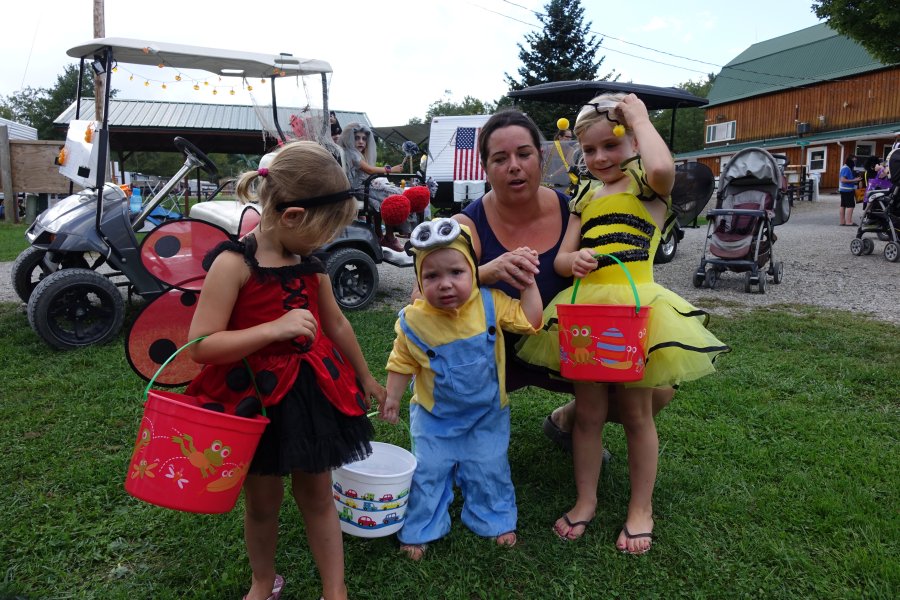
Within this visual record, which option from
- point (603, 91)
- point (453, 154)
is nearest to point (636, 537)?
point (603, 91)

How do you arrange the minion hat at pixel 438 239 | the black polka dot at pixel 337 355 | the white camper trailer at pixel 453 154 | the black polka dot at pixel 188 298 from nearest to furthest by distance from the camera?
1. the black polka dot at pixel 337 355
2. the black polka dot at pixel 188 298
3. the minion hat at pixel 438 239
4. the white camper trailer at pixel 453 154

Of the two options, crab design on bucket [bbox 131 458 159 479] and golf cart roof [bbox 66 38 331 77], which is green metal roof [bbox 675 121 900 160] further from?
crab design on bucket [bbox 131 458 159 479]

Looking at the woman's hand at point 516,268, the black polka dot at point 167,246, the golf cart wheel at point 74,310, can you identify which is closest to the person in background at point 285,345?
the woman's hand at point 516,268

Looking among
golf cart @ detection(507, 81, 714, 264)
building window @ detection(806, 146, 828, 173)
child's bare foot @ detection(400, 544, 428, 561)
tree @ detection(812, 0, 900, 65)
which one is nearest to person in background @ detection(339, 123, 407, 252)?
golf cart @ detection(507, 81, 714, 264)

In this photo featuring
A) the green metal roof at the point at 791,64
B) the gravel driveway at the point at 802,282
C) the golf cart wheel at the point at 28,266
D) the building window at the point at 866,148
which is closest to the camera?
the golf cart wheel at the point at 28,266

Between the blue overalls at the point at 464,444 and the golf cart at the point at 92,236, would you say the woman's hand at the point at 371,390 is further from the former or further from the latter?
the golf cart at the point at 92,236

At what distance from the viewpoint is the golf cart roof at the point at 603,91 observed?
10141 mm

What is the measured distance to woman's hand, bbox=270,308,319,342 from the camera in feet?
5.10

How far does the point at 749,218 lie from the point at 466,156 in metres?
9.55

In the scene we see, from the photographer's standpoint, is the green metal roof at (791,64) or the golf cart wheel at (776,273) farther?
the green metal roof at (791,64)

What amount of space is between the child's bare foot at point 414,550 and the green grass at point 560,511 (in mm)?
37

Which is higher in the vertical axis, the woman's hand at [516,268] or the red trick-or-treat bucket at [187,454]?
the woman's hand at [516,268]

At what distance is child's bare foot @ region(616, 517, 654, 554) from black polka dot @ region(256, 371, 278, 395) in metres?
1.42

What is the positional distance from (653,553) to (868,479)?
3.77ft
